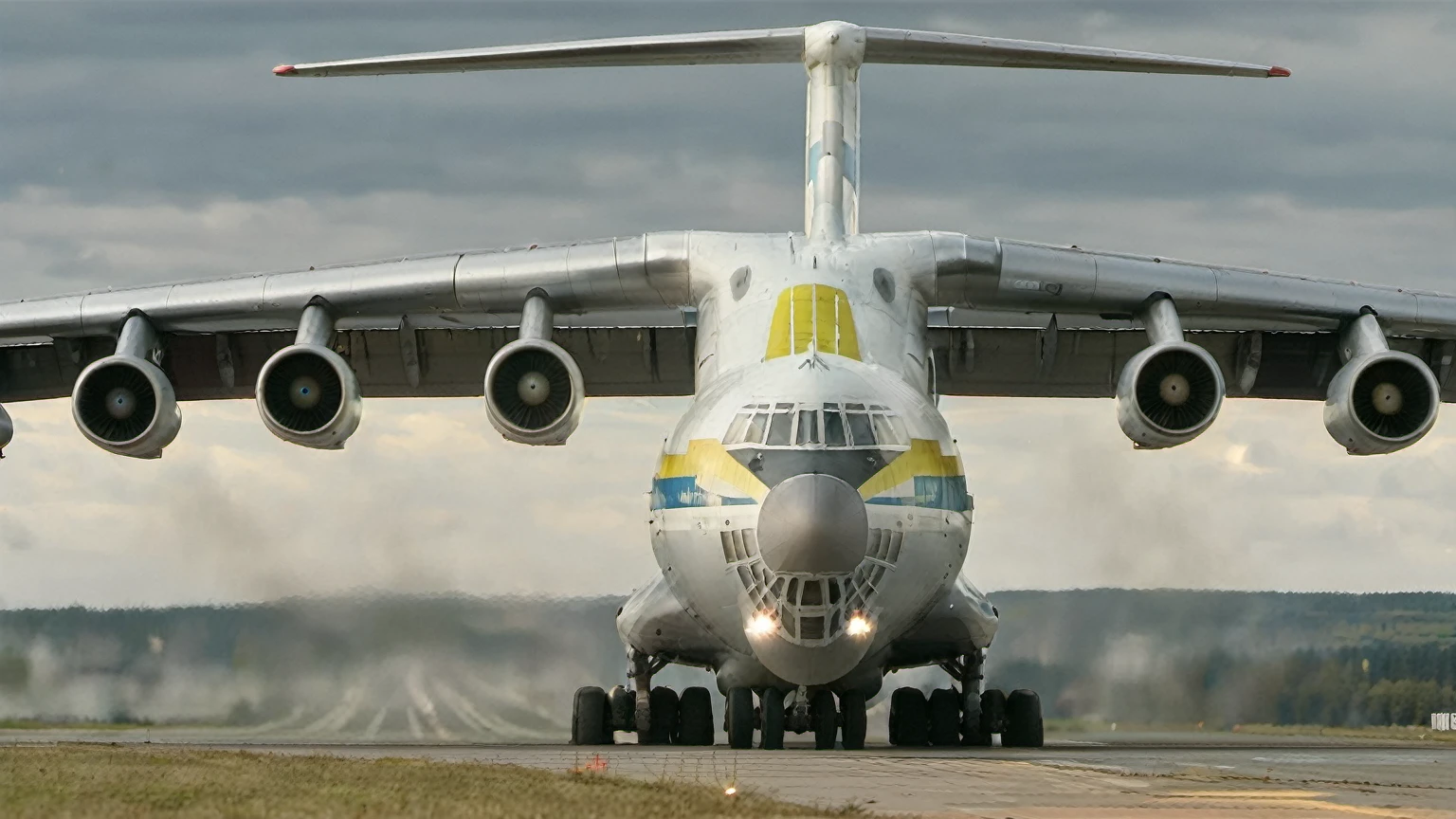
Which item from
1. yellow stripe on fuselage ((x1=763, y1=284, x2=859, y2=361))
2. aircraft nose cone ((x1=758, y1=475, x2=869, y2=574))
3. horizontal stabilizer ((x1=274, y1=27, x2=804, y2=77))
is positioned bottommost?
aircraft nose cone ((x1=758, y1=475, x2=869, y2=574))

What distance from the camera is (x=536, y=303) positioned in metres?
17.7

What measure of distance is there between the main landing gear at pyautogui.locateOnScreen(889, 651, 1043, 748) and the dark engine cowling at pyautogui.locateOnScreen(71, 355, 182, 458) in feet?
21.7

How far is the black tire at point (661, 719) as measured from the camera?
59.9ft

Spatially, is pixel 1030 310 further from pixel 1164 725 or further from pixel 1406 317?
pixel 1164 725

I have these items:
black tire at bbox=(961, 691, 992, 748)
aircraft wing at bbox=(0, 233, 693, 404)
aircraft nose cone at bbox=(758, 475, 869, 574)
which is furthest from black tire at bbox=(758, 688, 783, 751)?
aircraft wing at bbox=(0, 233, 693, 404)

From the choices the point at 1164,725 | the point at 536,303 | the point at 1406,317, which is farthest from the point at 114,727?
the point at 1406,317

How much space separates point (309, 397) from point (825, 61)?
5.55 m

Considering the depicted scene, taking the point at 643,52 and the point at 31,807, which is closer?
the point at 31,807

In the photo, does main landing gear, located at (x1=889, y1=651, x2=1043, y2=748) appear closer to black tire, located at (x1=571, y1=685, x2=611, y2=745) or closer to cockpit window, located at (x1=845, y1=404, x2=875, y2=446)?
black tire, located at (x1=571, y1=685, x2=611, y2=745)

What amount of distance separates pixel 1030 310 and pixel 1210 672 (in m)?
5.62

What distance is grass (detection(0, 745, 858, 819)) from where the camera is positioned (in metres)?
8.12

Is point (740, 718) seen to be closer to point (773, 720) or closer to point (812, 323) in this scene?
point (773, 720)

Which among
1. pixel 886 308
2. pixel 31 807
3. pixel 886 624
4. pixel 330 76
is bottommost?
pixel 31 807

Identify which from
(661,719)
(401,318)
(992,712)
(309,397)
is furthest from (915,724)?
(309,397)
